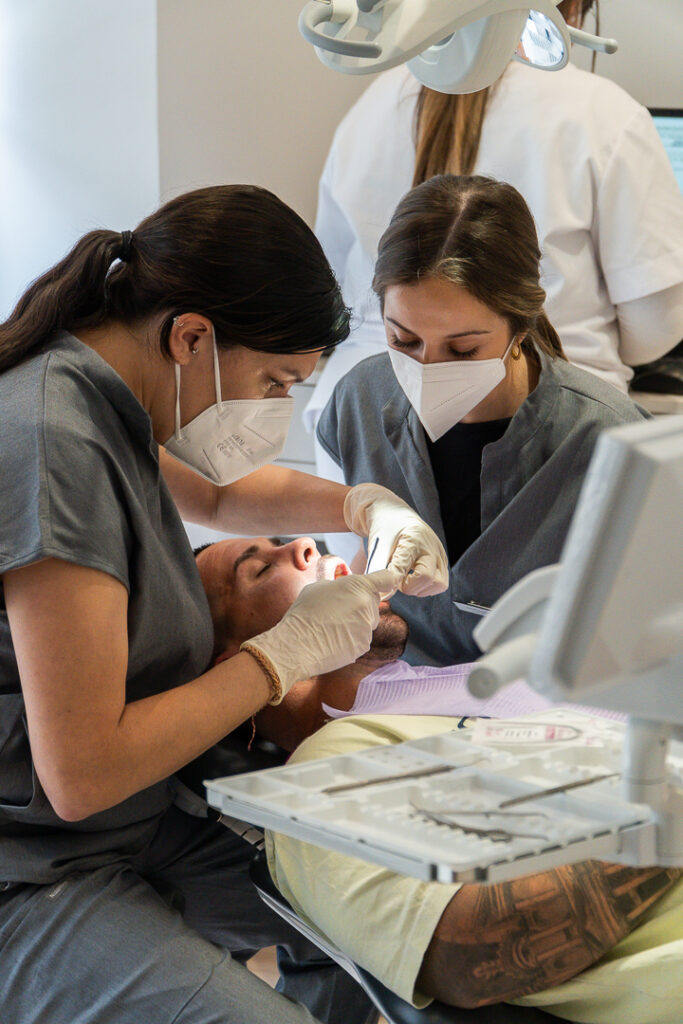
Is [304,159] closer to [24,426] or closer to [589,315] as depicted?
[589,315]

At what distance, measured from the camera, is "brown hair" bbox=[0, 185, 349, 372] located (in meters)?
1.35

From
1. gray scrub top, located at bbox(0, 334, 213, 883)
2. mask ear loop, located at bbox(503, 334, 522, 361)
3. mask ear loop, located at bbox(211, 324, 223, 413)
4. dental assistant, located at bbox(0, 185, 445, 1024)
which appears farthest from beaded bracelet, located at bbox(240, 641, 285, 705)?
mask ear loop, located at bbox(503, 334, 522, 361)

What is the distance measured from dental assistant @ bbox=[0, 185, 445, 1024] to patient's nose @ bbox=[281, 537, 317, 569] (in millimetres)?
358

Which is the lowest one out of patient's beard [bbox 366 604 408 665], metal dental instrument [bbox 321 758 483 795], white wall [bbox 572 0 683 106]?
patient's beard [bbox 366 604 408 665]

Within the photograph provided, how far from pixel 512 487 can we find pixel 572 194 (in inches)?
39.4

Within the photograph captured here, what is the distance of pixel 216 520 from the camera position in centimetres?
191

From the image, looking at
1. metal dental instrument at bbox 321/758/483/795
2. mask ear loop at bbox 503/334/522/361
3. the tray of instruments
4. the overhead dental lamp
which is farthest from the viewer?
mask ear loop at bbox 503/334/522/361

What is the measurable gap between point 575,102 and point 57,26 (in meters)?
1.76

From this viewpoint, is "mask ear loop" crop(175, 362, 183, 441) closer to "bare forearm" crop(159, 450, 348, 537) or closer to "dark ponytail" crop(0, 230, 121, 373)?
"dark ponytail" crop(0, 230, 121, 373)

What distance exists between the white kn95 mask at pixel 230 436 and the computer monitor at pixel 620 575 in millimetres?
816

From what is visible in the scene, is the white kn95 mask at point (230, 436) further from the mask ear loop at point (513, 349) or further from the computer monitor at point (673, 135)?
the computer monitor at point (673, 135)

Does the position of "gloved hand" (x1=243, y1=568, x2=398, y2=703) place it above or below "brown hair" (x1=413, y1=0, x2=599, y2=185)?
below

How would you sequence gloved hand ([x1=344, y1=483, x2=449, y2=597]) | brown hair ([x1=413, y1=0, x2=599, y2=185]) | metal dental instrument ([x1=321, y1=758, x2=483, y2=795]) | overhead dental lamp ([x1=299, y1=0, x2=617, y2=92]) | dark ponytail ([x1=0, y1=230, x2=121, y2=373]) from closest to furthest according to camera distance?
1. metal dental instrument ([x1=321, y1=758, x2=483, y2=795])
2. overhead dental lamp ([x1=299, y1=0, x2=617, y2=92])
3. dark ponytail ([x1=0, y1=230, x2=121, y2=373])
4. gloved hand ([x1=344, y1=483, x2=449, y2=597])
5. brown hair ([x1=413, y1=0, x2=599, y2=185])

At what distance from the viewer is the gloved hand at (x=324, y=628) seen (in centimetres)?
142
